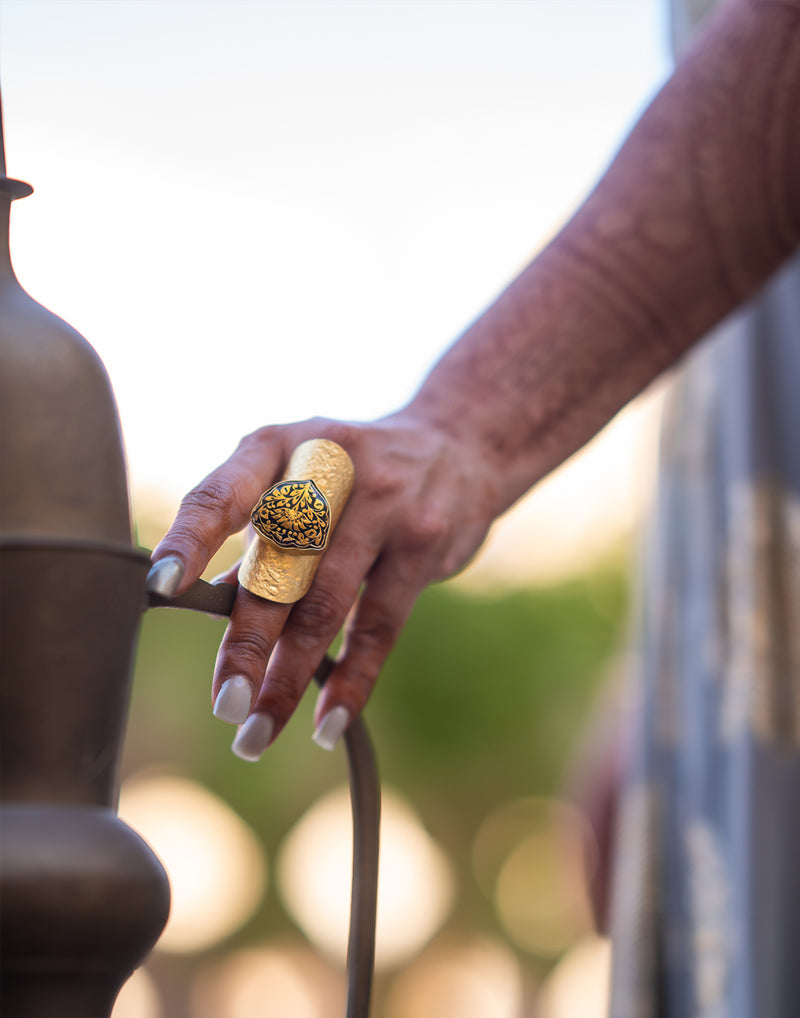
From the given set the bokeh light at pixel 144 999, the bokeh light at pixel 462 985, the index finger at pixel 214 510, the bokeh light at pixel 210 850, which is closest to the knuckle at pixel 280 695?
the index finger at pixel 214 510

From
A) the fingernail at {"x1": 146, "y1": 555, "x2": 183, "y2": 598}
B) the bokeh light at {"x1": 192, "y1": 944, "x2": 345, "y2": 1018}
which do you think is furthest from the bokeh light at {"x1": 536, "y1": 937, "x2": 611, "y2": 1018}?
the fingernail at {"x1": 146, "y1": 555, "x2": 183, "y2": 598}

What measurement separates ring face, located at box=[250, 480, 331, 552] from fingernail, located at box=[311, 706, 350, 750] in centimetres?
13

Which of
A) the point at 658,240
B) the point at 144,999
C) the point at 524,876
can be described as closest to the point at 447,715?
the point at 524,876

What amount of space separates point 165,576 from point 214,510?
0.09 metres

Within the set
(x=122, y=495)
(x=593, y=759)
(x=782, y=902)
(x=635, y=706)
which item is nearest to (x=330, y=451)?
(x=122, y=495)

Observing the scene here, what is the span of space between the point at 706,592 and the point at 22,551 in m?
1.14

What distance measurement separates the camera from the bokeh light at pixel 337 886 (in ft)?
42.0

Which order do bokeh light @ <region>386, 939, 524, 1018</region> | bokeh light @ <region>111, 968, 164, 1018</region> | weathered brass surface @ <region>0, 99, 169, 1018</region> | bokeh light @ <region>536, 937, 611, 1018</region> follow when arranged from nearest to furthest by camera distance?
1. weathered brass surface @ <region>0, 99, 169, 1018</region>
2. bokeh light @ <region>111, 968, 164, 1018</region>
3. bokeh light @ <region>386, 939, 524, 1018</region>
4. bokeh light @ <region>536, 937, 611, 1018</region>

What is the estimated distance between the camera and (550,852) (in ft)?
53.5

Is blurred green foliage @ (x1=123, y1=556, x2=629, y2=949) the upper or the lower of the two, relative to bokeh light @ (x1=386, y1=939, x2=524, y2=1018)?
upper

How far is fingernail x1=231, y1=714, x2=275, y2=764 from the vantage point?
2.38 feet

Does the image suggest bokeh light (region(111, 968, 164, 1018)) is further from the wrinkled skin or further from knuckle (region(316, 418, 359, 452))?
knuckle (region(316, 418, 359, 452))

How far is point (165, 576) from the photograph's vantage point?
2.04ft

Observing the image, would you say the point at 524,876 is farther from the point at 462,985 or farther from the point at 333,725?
the point at 333,725
